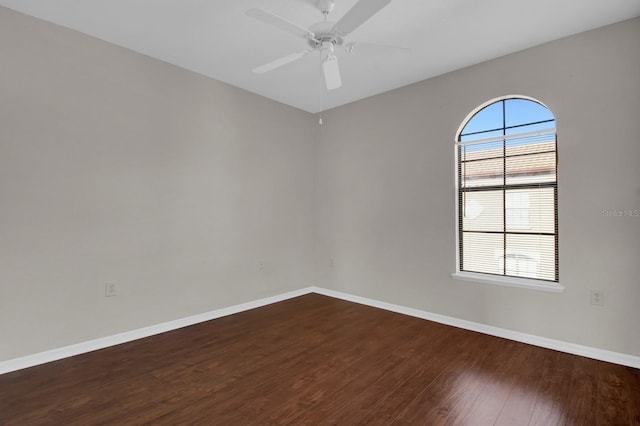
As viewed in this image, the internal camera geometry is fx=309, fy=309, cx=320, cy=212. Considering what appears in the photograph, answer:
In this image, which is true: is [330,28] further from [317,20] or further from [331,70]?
[317,20]

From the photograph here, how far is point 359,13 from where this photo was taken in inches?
67.4

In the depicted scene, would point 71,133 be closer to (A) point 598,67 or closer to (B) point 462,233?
(B) point 462,233

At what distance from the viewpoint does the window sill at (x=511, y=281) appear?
2.79 metres

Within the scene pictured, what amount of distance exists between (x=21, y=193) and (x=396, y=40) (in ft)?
11.0

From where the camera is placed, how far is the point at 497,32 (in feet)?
8.66

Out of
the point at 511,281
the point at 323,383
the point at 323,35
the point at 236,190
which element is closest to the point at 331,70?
the point at 323,35

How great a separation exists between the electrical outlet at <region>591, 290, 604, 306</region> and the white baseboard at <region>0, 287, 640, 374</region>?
378 millimetres

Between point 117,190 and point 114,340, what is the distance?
4.54 feet

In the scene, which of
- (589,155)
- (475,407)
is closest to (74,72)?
(475,407)

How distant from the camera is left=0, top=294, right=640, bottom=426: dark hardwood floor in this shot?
1.86m

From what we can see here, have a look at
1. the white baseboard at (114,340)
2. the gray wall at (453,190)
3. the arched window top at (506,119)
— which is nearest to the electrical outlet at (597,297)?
the gray wall at (453,190)

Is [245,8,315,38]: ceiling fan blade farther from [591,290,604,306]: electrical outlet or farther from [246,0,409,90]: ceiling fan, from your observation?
[591,290,604,306]: electrical outlet

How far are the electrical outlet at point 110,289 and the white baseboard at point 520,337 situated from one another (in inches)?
111

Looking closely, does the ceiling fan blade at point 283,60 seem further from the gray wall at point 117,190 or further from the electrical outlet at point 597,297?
the electrical outlet at point 597,297
